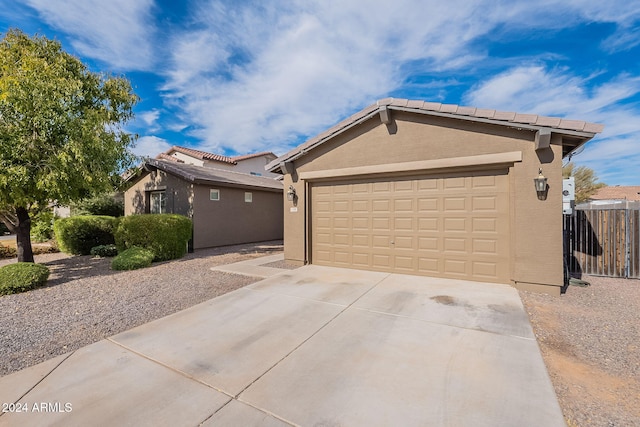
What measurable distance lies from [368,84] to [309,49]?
2.63 meters

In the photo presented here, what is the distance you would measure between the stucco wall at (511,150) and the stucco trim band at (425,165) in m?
0.10

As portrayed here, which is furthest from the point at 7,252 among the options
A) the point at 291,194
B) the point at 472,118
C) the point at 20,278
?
the point at 472,118

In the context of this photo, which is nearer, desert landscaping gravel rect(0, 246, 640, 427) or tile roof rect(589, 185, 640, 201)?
desert landscaping gravel rect(0, 246, 640, 427)

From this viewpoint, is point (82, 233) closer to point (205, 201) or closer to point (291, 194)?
point (205, 201)

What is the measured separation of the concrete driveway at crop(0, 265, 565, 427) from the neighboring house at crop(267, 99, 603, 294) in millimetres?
1582

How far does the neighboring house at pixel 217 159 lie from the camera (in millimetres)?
24906

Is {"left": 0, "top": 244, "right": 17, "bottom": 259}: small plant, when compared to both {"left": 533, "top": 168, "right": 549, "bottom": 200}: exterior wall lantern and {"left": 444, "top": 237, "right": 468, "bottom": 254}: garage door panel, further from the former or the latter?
{"left": 533, "top": 168, "right": 549, "bottom": 200}: exterior wall lantern

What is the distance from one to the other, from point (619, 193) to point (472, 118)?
40405mm

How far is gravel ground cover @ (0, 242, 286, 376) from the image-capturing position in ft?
12.0

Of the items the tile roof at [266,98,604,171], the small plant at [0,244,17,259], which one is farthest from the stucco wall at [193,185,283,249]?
the small plant at [0,244,17,259]

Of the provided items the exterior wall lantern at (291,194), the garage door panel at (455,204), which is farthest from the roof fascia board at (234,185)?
the garage door panel at (455,204)

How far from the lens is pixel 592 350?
3348 mm

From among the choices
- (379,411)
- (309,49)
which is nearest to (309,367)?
(379,411)

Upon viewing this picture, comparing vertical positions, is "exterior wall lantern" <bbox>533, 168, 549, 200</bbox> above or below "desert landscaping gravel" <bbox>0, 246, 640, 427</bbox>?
above
